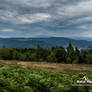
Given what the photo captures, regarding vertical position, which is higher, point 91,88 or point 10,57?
point 91,88

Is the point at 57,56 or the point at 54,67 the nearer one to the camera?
the point at 54,67

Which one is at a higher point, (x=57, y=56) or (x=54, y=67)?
(x=54, y=67)

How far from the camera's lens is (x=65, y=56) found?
81.6 metres

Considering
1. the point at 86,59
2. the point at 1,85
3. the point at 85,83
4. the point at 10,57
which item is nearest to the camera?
the point at 85,83

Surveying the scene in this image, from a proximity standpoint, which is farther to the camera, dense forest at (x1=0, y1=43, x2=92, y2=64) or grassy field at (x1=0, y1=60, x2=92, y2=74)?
dense forest at (x1=0, y1=43, x2=92, y2=64)

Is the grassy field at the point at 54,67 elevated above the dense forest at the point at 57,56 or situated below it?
above

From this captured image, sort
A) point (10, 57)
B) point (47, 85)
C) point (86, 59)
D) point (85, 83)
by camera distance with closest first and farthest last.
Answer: point (85, 83) → point (47, 85) → point (86, 59) → point (10, 57)

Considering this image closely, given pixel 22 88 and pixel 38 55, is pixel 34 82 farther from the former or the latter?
pixel 38 55

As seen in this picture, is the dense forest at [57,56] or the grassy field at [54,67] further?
the dense forest at [57,56]

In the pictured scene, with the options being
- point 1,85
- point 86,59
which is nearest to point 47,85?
point 1,85

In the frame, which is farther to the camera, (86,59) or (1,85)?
(86,59)

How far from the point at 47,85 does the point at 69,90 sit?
5.65ft

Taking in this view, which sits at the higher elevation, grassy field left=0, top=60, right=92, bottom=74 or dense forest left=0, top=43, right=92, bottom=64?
grassy field left=0, top=60, right=92, bottom=74

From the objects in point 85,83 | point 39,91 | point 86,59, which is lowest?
point 86,59
